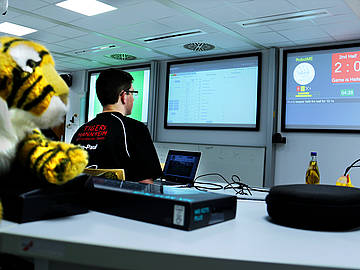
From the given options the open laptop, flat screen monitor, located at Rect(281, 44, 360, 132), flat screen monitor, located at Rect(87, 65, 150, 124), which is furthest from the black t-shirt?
flat screen monitor, located at Rect(87, 65, 150, 124)

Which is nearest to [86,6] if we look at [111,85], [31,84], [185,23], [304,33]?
[185,23]

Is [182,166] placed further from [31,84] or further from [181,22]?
[31,84]

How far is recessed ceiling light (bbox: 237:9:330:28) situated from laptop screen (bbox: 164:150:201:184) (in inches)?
71.2

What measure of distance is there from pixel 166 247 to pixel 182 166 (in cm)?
214

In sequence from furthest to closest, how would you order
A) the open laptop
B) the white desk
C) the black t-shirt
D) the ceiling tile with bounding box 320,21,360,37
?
the ceiling tile with bounding box 320,21,360,37 → the open laptop → the black t-shirt → the white desk

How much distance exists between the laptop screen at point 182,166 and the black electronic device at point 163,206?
1.67 m

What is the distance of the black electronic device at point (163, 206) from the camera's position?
63 cm

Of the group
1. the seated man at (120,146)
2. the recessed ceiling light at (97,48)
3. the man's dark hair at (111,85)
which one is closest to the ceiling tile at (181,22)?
the recessed ceiling light at (97,48)

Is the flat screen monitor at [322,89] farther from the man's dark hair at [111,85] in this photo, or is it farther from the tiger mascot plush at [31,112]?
the tiger mascot plush at [31,112]

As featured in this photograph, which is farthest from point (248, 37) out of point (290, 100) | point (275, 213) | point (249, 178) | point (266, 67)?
point (275, 213)

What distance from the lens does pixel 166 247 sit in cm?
53

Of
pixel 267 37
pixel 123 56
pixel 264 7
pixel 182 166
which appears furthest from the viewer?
pixel 123 56

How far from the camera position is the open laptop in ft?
8.30

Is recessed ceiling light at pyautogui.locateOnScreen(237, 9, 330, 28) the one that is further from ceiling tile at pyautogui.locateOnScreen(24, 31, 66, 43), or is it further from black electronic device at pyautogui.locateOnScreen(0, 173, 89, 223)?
black electronic device at pyautogui.locateOnScreen(0, 173, 89, 223)
